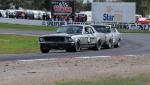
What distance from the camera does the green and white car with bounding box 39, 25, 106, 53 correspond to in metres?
23.0

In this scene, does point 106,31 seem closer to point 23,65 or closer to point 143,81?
point 23,65

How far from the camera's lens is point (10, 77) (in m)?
12.1

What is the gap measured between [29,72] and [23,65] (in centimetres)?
199

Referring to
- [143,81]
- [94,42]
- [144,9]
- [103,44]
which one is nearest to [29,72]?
[143,81]

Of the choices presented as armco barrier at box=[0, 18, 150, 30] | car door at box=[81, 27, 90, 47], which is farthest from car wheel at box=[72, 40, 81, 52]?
armco barrier at box=[0, 18, 150, 30]

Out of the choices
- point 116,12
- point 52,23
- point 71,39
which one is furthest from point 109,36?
point 52,23

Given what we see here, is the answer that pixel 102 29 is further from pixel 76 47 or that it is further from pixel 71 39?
pixel 71 39

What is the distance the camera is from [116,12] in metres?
63.2

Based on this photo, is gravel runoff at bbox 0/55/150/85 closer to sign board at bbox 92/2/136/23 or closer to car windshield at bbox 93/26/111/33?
car windshield at bbox 93/26/111/33

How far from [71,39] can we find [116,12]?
40.8 m

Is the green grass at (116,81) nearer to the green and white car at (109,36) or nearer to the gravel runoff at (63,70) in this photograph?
the gravel runoff at (63,70)

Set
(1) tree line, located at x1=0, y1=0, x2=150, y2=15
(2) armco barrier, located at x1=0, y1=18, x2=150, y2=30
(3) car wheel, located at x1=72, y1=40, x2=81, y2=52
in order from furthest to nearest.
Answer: (1) tree line, located at x1=0, y1=0, x2=150, y2=15
(2) armco barrier, located at x1=0, y1=18, x2=150, y2=30
(3) car wheel, located at x1=72, y1=40, x2=81, y2=52

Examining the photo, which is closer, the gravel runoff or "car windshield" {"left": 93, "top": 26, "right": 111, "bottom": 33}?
the gravel runoff

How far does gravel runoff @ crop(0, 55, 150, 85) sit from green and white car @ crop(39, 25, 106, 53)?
6.18m
